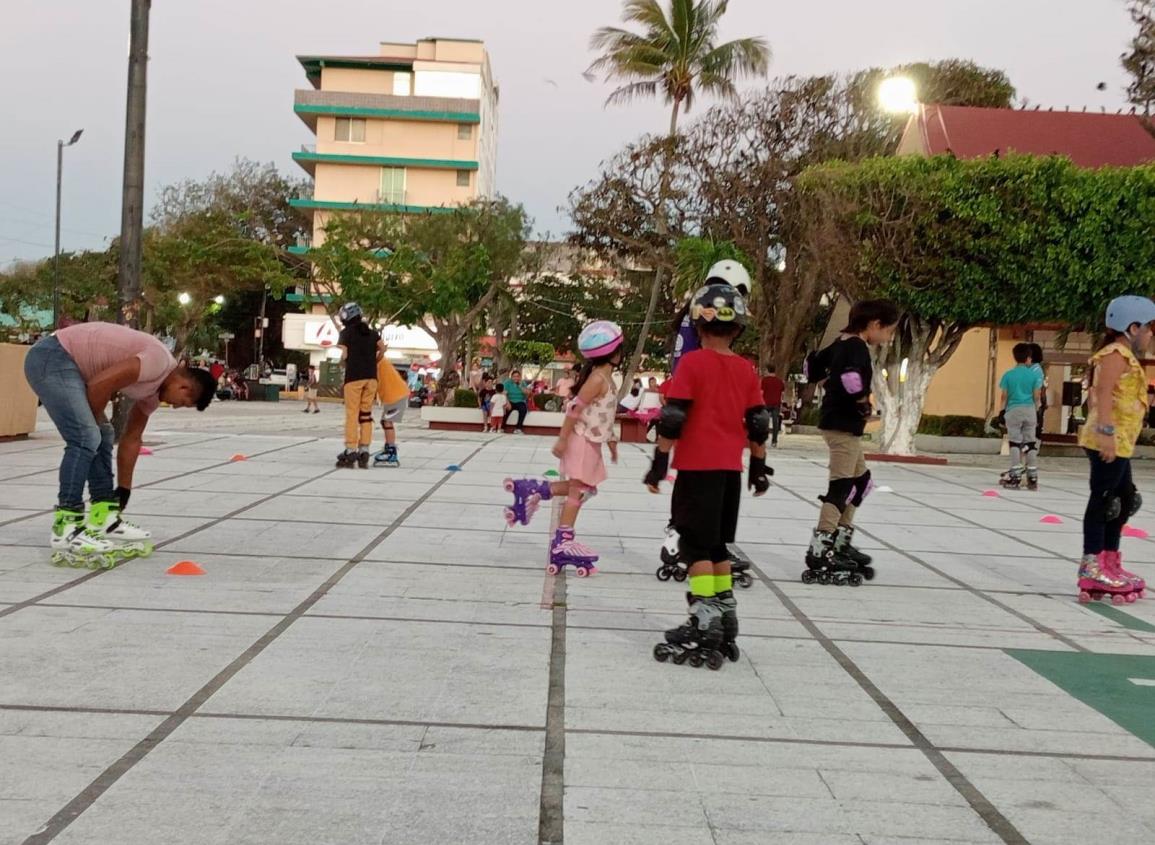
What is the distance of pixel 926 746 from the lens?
12.8 feet

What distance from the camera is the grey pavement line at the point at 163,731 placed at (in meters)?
2.96

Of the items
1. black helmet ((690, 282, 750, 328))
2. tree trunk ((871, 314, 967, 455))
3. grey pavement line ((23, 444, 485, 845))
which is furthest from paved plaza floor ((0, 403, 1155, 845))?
tree trunk ((871, 314, 967, 455))

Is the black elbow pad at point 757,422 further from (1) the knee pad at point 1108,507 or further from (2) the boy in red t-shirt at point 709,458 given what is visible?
(1) the knee pad at point 1108,507

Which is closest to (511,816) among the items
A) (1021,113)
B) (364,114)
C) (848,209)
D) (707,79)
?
(848,209)

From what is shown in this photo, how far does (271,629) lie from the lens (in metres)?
5.17

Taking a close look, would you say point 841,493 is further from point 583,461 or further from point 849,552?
point 583,461

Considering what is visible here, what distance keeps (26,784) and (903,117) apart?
34482 mm

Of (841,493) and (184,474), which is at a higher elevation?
(841,493)

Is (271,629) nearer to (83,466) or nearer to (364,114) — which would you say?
(83,466)

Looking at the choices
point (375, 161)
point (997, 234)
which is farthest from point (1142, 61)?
point (375, 161)

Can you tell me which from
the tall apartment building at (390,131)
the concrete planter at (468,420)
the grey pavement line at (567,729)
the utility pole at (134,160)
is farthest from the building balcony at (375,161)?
the grey pavement line at (567,729)

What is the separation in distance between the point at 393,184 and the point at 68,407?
63950 mm

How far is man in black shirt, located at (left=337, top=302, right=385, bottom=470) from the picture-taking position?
521 inches

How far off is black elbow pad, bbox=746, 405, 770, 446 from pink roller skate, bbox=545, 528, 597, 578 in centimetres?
204
